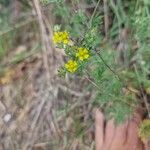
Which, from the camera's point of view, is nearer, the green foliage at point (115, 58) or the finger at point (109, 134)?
the green foliage at point (115, 58)

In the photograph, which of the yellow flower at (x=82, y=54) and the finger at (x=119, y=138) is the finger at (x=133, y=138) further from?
the yellow flower at (x=82, y=54)

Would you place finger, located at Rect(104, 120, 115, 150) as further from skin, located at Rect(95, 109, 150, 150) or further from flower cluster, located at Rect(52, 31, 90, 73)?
flower cluster, located at Rect(52, 31, 90, 73)

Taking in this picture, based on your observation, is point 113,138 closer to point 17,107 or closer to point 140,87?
point 140,87

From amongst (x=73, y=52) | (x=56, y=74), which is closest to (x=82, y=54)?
(x=73, y=52)

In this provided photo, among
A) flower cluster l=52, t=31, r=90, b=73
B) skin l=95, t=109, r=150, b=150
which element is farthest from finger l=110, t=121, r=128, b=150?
flower cluster l=52, t=31, r=90, b=73

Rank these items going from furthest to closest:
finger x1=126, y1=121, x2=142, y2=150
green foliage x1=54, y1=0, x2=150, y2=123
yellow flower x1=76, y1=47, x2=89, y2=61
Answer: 1. finger x1=126, y1=121, x2=142, y2=150
2. green foliage x1=54, y1=0, x2=150, y2=123
3. yellow flower x1=76, y1=47, x2=89, y2=61

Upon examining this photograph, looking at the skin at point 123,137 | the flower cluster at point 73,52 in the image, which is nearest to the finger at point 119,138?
the skin at point 123,137
